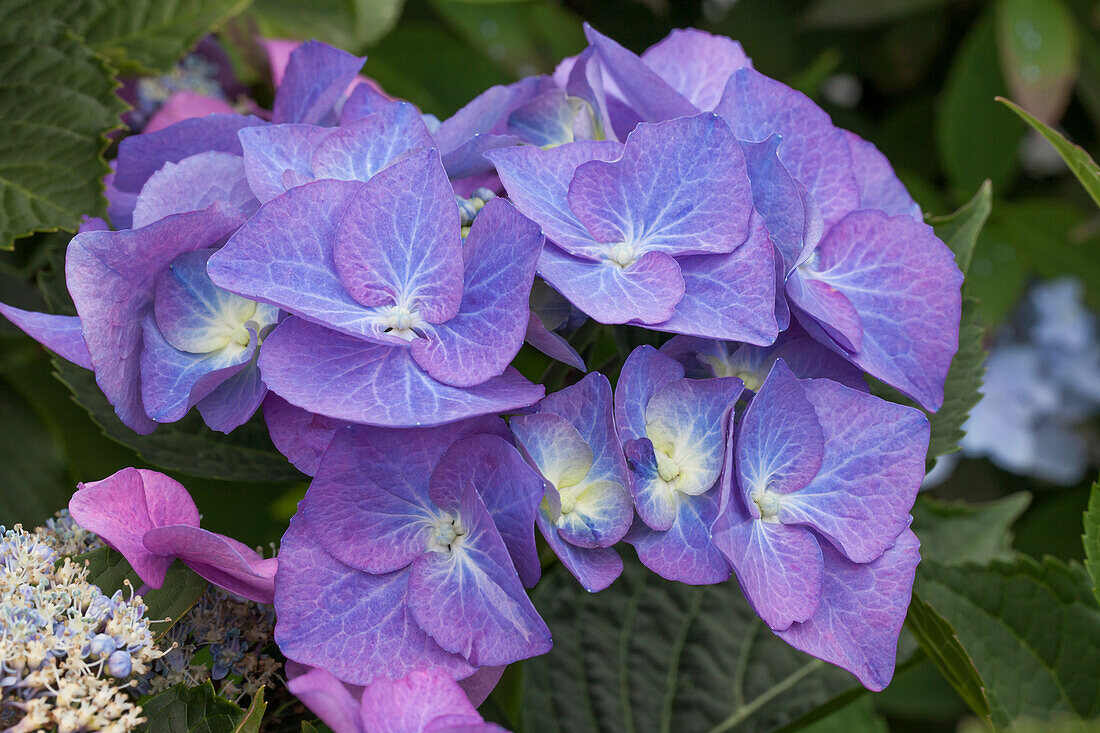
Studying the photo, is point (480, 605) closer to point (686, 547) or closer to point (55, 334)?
point (686, 547)

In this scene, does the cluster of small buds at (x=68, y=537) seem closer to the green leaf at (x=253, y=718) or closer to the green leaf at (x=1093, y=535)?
the green leaf at (x=253, y=718)

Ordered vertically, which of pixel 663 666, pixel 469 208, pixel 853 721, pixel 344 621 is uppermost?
pixel 469 208

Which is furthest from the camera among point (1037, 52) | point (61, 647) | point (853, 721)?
point (1037, 52)

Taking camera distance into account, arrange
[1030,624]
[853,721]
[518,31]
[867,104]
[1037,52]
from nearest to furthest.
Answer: [1030,624] → [853,721] → [1037,52] → [518,31] → [867,104]

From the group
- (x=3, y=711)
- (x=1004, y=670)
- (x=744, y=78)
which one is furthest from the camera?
(x=1004, y=670)

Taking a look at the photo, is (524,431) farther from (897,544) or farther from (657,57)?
(657,57)

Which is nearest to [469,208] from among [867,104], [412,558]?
[412,558]

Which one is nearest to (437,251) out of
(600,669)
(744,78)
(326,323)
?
(326,323)

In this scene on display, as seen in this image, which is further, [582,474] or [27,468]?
[27,468]
